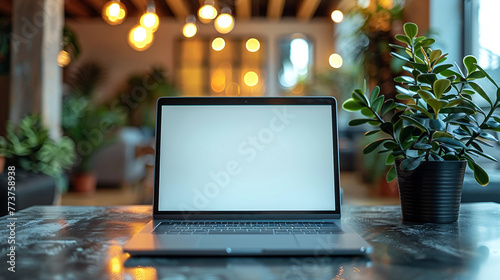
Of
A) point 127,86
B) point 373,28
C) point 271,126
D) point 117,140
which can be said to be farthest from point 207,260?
point 127,86

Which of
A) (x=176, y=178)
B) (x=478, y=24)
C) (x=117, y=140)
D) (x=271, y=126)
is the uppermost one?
(x=478, y=24)

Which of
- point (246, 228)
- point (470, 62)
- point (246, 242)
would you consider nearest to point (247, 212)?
point (246, 228)

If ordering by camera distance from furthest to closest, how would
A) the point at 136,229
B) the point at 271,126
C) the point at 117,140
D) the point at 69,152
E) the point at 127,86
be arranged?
the point at 127,86
the point at 117,140
the point at 69,152
the point at 271,126
the point at 136,229

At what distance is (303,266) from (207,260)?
14cm

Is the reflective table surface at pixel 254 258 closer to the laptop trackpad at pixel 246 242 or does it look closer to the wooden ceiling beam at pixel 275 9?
the laptop trackpad at pixel 246 242

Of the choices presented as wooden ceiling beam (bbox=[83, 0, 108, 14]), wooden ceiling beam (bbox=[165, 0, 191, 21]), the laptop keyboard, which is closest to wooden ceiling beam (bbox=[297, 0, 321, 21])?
wooden ceiling beam (bbox=[165, 0, 191, 21])

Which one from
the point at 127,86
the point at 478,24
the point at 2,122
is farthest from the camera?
the point at 127,86

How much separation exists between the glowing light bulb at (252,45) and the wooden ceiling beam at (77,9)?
11.6 feet

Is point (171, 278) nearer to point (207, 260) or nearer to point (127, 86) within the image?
point (207, 260)

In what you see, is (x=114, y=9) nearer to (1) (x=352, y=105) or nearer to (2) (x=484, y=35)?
(2) (x=484, y=35)

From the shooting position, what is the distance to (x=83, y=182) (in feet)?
17.6

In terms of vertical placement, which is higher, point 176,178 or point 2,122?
point 2,122

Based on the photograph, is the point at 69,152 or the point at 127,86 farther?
the point at 127,86

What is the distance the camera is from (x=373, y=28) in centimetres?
384
